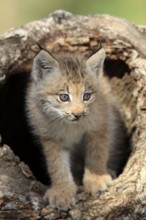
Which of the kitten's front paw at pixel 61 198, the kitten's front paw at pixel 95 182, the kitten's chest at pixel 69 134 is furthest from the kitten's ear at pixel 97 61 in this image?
the kitten's front paw at pixel 61 198

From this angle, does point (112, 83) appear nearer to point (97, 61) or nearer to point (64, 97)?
point (97, 61)

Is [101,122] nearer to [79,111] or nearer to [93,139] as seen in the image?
[93,139]

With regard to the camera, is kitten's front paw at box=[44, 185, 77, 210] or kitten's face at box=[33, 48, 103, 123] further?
kitten's face at box=[33, 48, 103, 123]

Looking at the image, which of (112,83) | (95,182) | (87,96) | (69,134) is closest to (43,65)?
(87,96)

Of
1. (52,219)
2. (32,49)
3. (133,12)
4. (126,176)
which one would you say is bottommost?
(52,219)

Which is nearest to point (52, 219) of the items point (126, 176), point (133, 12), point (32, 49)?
point (126, 176)

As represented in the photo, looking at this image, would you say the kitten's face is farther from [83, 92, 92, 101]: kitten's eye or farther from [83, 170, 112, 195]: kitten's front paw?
[83, 170, 112, 195]: kitten's front paw

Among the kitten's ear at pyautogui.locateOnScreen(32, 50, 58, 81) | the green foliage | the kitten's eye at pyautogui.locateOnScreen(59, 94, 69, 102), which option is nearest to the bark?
the kitten's ear at pyautogui.locateOnScreen(32, 50, 58, 81)
